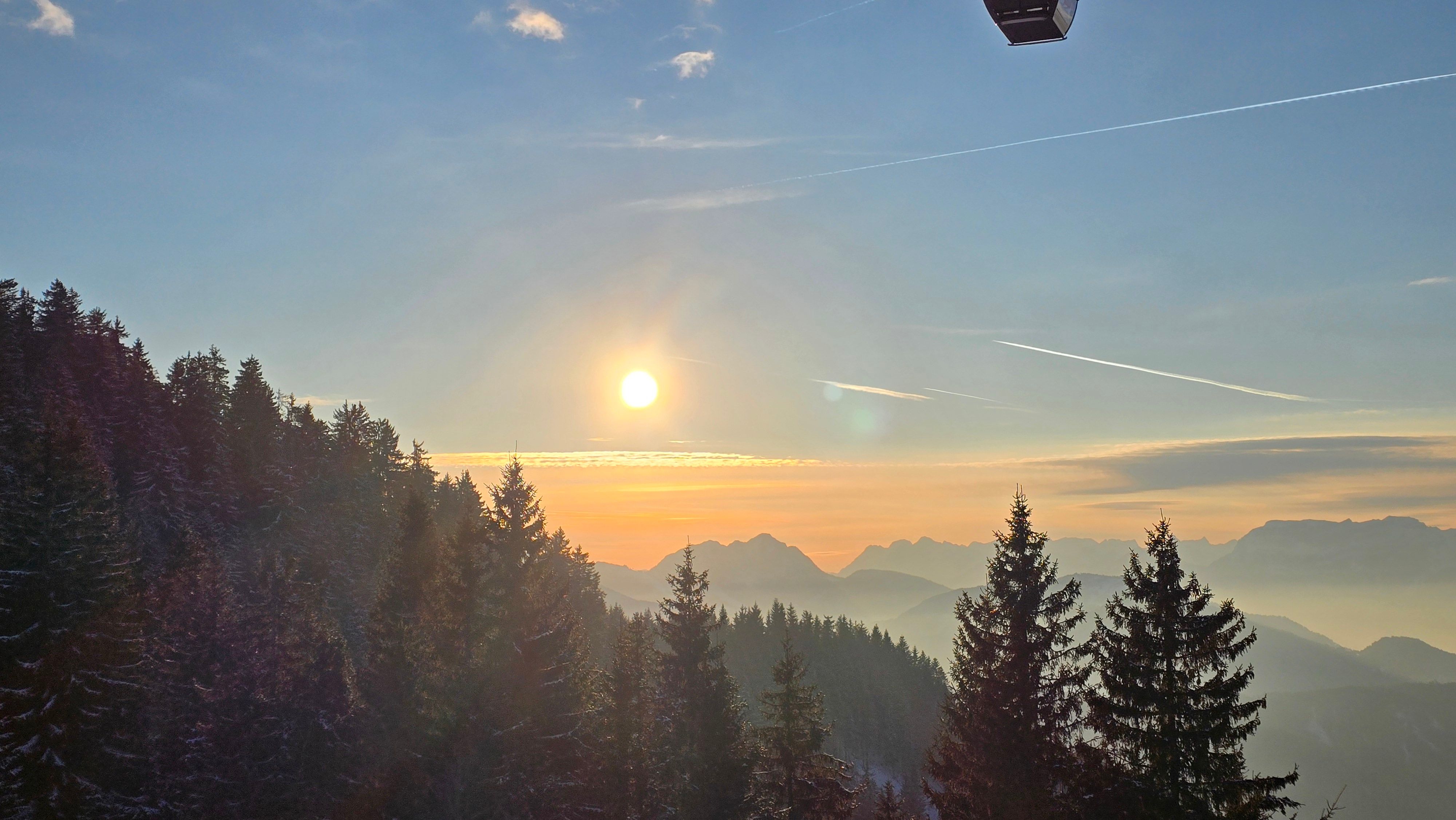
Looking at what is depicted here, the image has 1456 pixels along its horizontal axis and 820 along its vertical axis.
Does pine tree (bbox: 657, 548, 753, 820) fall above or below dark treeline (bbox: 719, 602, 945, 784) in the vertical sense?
above

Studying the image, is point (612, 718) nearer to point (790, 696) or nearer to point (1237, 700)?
point (790, 696)

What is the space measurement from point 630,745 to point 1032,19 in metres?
28.9

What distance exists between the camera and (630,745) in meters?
30.4

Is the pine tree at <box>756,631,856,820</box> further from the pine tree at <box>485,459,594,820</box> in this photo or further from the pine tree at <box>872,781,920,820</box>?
the pine tree at <box>485,459,594,820</box>

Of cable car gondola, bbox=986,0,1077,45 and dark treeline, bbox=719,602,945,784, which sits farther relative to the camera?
dark treeline, bbox=719,602,945,784

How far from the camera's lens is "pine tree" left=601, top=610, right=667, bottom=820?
2989 centimetres

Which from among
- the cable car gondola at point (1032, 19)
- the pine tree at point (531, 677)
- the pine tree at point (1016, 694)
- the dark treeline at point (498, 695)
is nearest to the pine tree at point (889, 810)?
the dark treeline at point (498, 695)

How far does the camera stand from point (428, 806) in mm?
25562

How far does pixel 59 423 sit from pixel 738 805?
121 ft

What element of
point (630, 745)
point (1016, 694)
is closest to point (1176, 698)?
point (1016, 694)

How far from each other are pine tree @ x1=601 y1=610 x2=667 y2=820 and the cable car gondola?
25.8 m

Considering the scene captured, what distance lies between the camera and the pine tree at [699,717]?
27.9 m

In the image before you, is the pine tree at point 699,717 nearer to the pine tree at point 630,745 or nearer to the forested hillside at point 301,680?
the forested hillside at point 301,680

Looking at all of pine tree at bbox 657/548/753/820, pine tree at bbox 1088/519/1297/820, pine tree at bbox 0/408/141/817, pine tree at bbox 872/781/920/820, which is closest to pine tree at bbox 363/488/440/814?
pine tree at bbox 0/408/141/817
